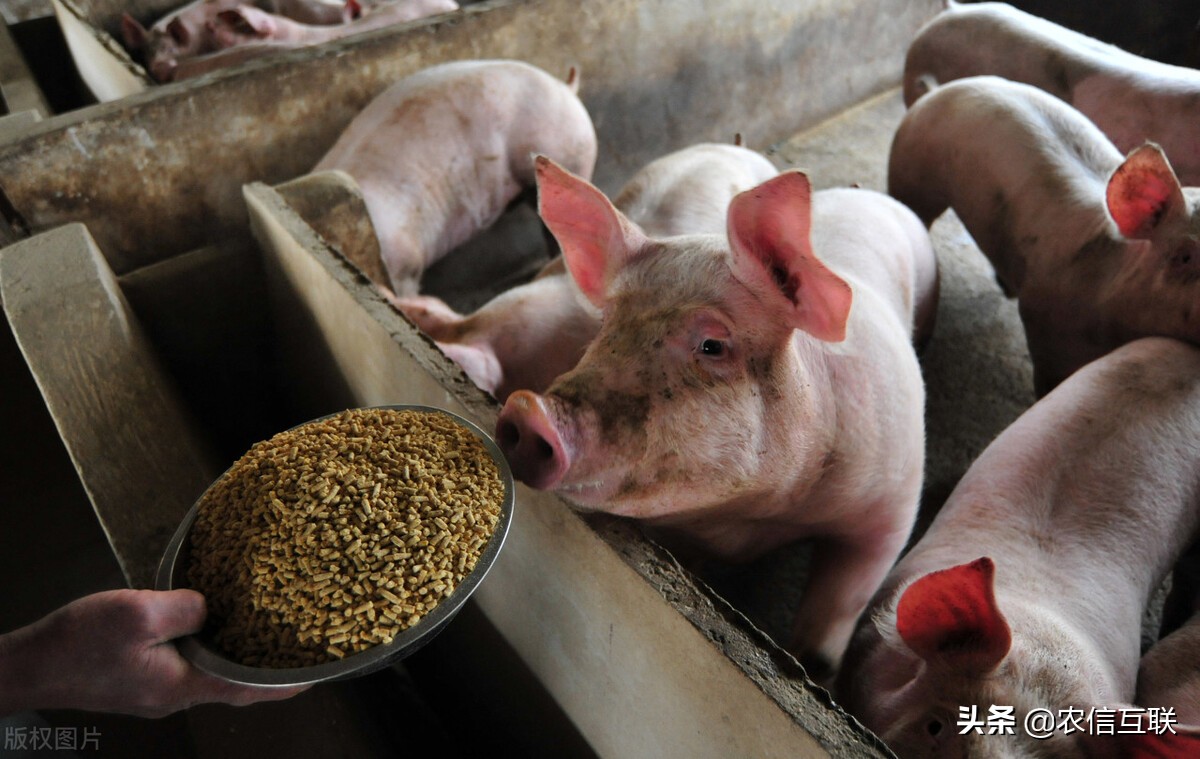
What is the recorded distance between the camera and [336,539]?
1.43m

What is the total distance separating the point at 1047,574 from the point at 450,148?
331 cm

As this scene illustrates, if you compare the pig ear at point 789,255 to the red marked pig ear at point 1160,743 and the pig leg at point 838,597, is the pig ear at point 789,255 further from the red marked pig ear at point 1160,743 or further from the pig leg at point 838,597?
the pig leg at point 838,597

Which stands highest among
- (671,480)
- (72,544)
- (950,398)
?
(671,480)

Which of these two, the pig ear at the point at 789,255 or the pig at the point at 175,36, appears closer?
the pig ear at the point at 789,255

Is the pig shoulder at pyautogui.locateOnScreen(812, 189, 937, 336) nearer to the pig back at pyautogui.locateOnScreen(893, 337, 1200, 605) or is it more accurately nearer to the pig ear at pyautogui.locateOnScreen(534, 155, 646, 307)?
the pig back at pyautogui.locateOnScreen(893, 337, 1200, 605)

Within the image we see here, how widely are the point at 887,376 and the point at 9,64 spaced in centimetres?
570

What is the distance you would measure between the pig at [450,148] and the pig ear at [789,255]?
256cm

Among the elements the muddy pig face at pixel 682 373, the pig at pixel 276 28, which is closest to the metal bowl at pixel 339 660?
the muddy pig face at pixel 682 373

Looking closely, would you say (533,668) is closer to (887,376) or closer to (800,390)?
(800,390)

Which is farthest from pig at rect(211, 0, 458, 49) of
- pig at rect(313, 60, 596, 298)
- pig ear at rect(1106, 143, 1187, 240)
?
pig ear at rect(1106, 143, 1187, 240)

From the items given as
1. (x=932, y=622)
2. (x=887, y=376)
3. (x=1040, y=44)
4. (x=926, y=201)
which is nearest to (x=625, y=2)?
(x=926, y=201)

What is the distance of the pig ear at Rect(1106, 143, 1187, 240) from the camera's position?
8.91ft

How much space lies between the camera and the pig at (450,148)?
3.88 meters

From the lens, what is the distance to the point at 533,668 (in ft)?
6.70
